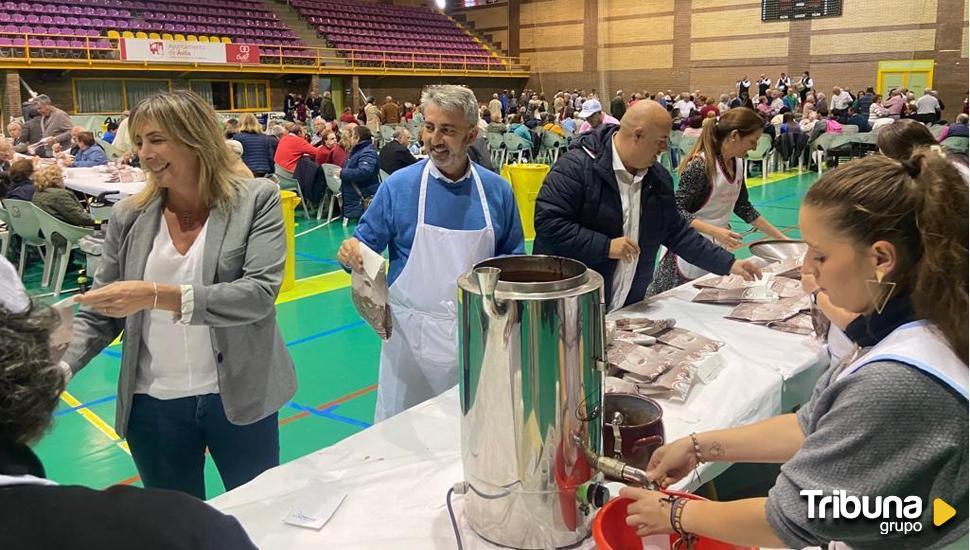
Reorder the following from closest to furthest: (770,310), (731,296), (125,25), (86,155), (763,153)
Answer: (770,310), (731,296), (86,155), (763,153), (125,25)

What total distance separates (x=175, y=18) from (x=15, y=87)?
5090 millimetres

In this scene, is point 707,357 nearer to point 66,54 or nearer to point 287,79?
point 66,54

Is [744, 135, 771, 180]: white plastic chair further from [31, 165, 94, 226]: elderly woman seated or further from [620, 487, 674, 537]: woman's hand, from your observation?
[620, 487, 674, 537]: woman's hand

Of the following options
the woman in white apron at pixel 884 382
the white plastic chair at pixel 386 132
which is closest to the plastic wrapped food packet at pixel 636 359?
the woman in white apron at pixel 884 382

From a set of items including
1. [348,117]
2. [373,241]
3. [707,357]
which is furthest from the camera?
[348,117]

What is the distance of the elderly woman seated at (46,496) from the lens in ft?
2.24

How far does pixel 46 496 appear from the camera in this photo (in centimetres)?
70

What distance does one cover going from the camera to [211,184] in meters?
1.91

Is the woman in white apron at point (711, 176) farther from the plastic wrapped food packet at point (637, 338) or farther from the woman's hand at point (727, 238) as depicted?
the plastic wrapped food packet at point (637, 338)

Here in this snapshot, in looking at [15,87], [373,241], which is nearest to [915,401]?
[373,241]

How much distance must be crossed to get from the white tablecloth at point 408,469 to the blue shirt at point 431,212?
63cm

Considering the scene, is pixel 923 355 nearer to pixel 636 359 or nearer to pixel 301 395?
pixel 636 359

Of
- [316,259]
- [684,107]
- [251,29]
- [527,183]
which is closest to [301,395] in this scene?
[316,259]

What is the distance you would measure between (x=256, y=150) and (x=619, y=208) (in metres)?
6.99
